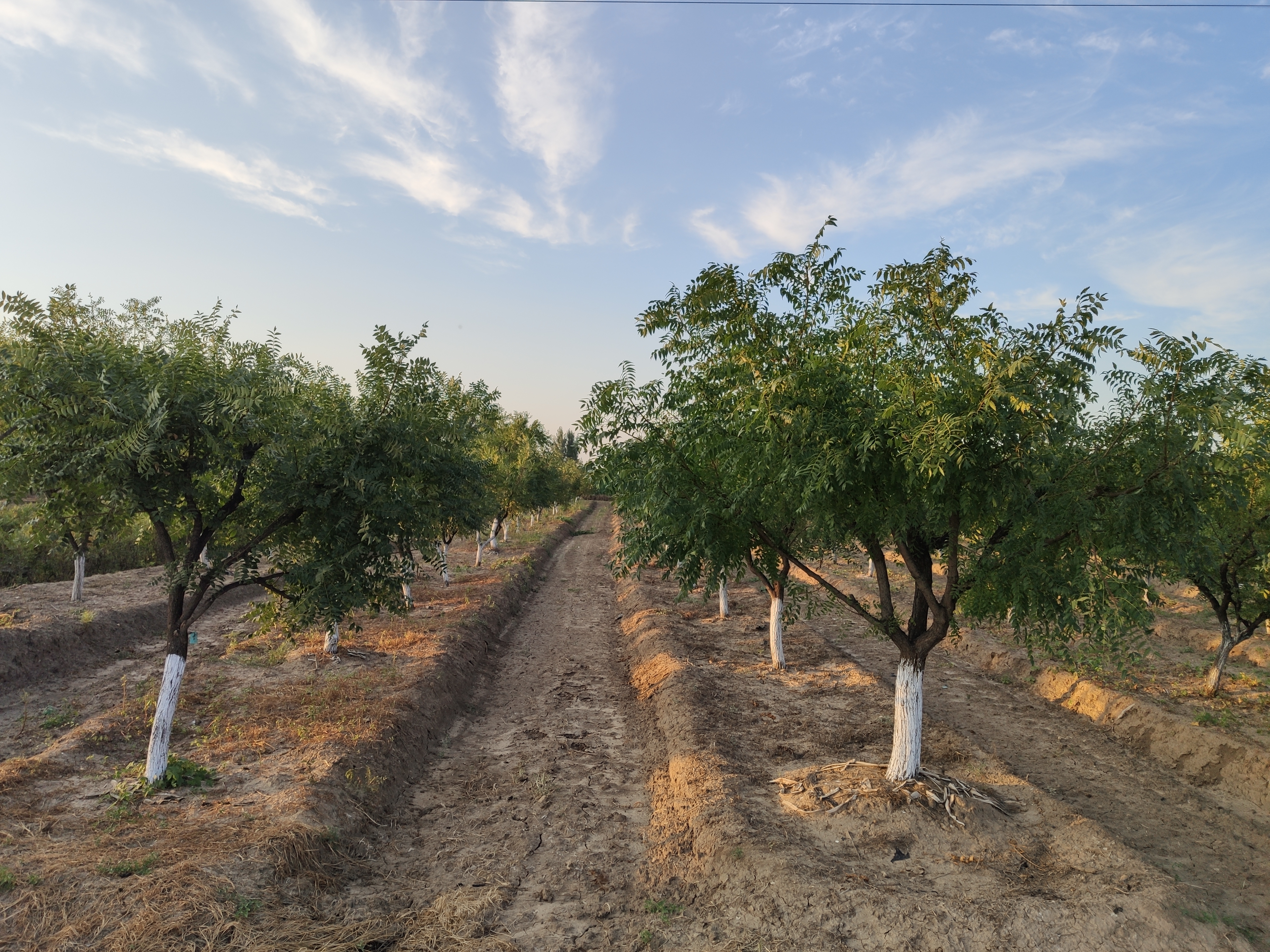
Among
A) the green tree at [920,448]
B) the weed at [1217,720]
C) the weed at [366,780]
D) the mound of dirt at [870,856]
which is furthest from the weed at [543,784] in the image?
the weed at [1217,720]

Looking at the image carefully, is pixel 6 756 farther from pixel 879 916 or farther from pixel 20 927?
pixel 879 916

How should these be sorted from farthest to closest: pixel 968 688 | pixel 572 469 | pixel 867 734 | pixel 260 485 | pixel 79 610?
pixel 572 469 < pixel 79 610 < pixel 968 688 < pixel 867 734 < pixel 260 485

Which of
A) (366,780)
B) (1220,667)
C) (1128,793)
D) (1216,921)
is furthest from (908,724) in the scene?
(1220,667)

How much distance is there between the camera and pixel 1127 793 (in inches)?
413

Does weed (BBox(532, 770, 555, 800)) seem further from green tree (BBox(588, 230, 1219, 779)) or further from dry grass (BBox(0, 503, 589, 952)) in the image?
green tree (BBox(588, 230, 1219, 779))

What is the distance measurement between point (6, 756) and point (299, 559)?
5.40 meters

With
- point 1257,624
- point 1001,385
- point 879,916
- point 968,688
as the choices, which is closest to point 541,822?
point 879,916

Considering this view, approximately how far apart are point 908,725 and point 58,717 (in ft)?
48.6

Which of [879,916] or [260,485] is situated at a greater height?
[260,485]

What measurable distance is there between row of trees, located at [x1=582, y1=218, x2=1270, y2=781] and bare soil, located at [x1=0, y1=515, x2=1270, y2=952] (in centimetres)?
192

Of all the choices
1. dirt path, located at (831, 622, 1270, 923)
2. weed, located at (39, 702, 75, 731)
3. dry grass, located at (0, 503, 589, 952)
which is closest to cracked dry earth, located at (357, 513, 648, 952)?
dry grass, located at (0, 503, 589, 952)

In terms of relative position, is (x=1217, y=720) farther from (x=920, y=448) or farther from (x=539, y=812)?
(x=539, y=812)

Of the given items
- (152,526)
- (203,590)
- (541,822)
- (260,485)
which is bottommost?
(541,822)

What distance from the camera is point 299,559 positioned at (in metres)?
10.9
